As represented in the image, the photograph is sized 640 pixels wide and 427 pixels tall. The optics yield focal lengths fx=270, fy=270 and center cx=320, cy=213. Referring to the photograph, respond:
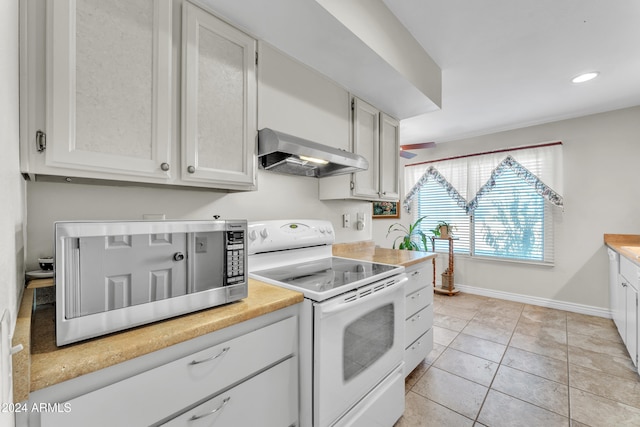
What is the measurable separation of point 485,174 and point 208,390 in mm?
4247

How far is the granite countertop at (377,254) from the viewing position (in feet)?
6.66

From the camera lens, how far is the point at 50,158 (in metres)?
0.87

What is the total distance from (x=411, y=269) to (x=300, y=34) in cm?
171

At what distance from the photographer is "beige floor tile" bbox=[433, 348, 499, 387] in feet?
6.83

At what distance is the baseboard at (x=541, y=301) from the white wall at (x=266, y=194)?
267 cm

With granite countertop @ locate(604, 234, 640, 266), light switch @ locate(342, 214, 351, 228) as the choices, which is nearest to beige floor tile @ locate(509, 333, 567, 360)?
granite countertop @ locate(604, 234, 640, 266)

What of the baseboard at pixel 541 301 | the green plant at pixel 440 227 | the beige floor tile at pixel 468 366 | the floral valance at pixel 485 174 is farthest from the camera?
the green plant at pixel 440 227

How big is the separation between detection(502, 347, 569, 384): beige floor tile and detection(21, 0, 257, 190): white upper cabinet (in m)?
2.60

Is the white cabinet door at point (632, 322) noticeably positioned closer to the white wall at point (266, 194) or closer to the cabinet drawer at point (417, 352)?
the cabinet drawer at point (417, 352)

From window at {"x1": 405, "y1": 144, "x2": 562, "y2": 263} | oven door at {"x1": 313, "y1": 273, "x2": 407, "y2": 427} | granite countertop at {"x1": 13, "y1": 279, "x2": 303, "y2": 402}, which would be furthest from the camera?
window at {"x1": 405, "y1": 144, "x2": 562, "y2": 263}

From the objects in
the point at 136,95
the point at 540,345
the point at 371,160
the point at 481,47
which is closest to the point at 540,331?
the point at 540,345

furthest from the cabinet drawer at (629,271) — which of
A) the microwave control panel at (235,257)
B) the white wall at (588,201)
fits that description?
the microwave control panel at (235,257)

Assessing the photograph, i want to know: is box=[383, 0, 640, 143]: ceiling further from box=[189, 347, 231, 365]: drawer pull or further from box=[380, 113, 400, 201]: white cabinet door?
box=[189, 347, 231, 365]: drawer pull

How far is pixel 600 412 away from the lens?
170 centimetres
